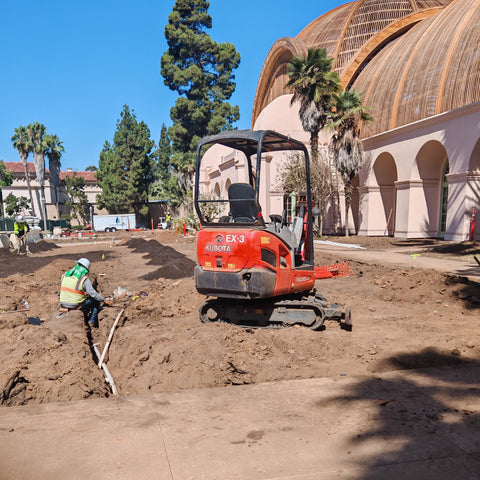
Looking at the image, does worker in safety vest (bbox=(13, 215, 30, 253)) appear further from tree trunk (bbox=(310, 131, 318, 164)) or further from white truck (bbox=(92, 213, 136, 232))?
white truck (bbox=(92, 213, 136, 232))

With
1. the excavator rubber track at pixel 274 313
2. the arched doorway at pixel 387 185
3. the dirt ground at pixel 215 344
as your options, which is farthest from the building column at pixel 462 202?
the excavator rubber track at pixel 274 313

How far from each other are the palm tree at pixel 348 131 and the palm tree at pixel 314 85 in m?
0.66

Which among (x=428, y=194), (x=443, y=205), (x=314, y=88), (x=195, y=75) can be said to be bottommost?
(x=443, y=205)

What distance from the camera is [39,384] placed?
15.6ft

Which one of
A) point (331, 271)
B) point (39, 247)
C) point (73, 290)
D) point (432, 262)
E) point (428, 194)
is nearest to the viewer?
point (73, 290)

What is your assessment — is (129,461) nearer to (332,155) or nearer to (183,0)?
(332,155)

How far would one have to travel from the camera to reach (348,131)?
23359 mm

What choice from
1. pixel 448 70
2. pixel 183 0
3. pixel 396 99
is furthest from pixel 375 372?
pixel 183 0

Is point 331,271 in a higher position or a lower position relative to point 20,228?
lower

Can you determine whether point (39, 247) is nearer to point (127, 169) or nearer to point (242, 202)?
point (242, 202)

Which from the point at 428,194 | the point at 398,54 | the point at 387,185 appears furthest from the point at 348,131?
the point at 398,54

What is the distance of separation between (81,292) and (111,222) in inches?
1788

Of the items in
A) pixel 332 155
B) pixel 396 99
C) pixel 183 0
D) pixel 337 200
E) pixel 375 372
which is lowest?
pixel 375 372

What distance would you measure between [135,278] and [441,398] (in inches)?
423
